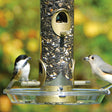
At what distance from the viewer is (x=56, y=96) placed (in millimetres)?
6199

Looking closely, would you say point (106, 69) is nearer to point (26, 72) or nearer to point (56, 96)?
point (56, 96)

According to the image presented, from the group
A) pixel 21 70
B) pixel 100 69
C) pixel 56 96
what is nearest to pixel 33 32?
pixel 21 70

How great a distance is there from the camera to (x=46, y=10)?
6.43m

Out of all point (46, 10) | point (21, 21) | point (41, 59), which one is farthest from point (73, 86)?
point (21, 21)

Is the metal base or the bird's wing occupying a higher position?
the bird's wing

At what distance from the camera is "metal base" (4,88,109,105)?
5.89 meters

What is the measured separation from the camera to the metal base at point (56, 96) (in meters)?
5.89

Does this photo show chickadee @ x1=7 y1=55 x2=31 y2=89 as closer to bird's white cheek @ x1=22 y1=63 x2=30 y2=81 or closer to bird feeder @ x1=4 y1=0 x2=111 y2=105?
bird's white cheek @ x1=22 y1=63 x2=30 y2=81

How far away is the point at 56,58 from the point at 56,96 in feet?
1.75

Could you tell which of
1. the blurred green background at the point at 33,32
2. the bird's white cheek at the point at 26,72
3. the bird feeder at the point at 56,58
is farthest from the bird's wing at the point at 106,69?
the blurred green background at the point at 33,32

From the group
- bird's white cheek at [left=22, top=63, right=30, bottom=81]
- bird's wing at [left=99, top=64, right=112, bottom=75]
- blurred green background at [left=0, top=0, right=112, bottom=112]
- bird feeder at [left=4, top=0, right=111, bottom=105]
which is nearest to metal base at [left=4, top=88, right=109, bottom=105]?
bird feeder at [left=4, top=0, right=111, bottom=105]

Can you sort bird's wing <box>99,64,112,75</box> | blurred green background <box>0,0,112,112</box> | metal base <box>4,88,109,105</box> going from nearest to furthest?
metal base <box>4,88,109,105</box> → bird's wing <box>99,64,112,75</box> → blurred green background <box>0,0,112,112</box>

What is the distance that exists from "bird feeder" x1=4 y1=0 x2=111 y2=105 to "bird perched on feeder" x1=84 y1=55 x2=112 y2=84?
15 centimetres

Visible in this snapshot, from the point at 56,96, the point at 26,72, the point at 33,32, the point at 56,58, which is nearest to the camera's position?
the point at 56,96
